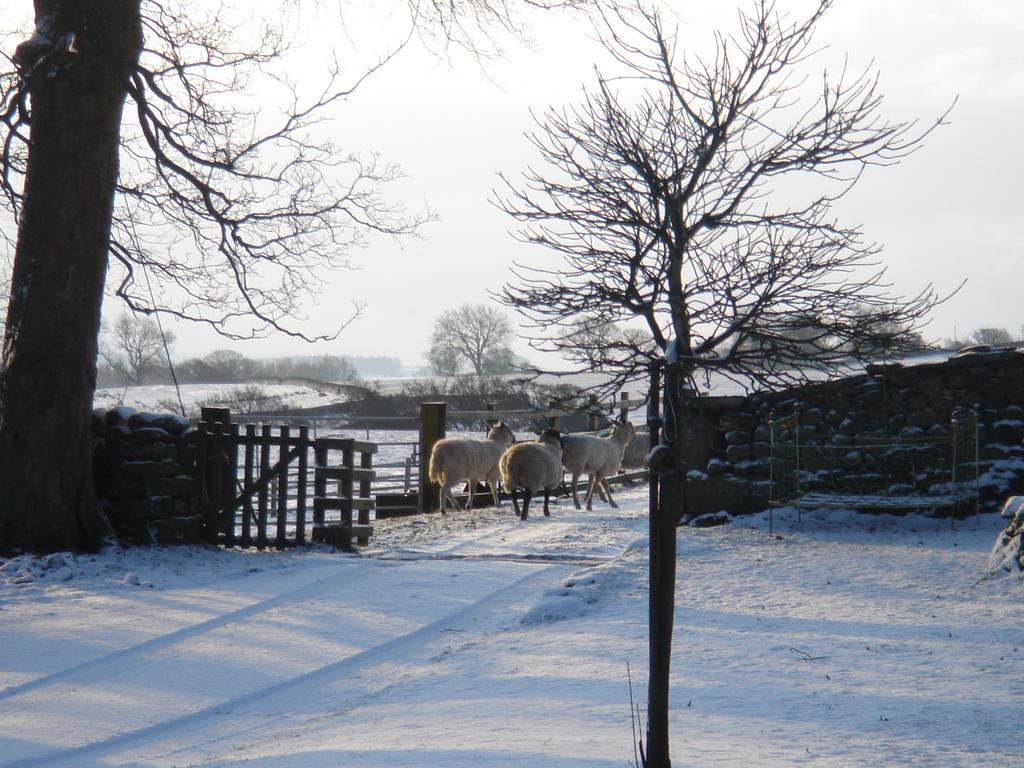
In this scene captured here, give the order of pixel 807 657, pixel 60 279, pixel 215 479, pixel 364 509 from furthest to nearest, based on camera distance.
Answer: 1. pixel 364 509
2. pixel 215 479
3. pixel 60 279
4. pixel 807 657

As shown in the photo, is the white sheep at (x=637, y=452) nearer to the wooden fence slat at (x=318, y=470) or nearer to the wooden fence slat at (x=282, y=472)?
the wooden fence slat at (x=318, y=470)

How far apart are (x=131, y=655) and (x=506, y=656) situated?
260 centimetres

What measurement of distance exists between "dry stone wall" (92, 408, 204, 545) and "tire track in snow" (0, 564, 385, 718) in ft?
7.27

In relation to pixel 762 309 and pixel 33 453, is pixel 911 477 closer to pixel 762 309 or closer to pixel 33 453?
pixel 762 309

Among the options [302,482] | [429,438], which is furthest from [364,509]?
[429,438]

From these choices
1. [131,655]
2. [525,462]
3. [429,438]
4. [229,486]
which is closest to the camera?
[131,655]

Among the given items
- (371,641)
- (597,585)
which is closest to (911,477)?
(597,585)

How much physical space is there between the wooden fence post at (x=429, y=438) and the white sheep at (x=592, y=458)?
2219 mm

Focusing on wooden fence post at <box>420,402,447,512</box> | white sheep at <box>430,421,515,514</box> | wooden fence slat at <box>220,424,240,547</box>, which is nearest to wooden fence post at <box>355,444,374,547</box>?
wooden fence slat at <box>220,424,240,547</box>

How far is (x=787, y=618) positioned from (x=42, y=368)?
730 centimetres

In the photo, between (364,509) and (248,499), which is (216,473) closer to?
(248,499)

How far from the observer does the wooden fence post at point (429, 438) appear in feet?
55.8

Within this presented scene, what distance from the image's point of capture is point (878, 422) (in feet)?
40.0

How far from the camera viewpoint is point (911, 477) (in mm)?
12039
